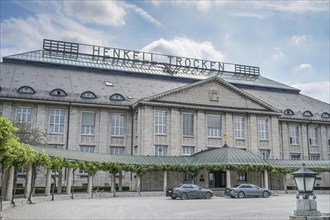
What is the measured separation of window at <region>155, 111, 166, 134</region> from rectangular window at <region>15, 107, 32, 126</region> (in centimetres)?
1475

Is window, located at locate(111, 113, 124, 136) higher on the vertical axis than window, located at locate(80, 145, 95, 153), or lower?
higher

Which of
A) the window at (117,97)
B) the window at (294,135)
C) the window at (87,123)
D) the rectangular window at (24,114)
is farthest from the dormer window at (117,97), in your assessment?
the window at (294,135)

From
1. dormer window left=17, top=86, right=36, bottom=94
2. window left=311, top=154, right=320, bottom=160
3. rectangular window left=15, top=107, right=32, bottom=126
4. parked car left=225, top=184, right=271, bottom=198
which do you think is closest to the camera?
parked car left=225, top=184, right=271, bottom=198

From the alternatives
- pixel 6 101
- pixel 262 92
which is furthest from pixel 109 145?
pixel 262 92

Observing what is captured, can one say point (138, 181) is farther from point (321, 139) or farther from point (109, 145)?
point (321, 139)

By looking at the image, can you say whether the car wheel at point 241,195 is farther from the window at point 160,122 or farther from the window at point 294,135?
the window at point 294,135

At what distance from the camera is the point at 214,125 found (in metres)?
49.4

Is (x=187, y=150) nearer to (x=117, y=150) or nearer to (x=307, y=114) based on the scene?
(x=117, y=150)

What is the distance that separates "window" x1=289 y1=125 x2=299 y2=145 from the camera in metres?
55.0

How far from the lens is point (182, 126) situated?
47.6 meters

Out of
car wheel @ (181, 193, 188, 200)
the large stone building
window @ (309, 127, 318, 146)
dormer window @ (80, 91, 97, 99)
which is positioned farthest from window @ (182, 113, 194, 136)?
window @ (309, 127, 318, 146)

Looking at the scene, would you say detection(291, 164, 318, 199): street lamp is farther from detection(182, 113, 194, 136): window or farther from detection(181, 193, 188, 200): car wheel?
detection(182, 113, 194, 136): window

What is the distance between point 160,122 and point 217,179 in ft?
32.1

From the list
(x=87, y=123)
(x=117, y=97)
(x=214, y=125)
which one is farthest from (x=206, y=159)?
(x=87, y=123)
